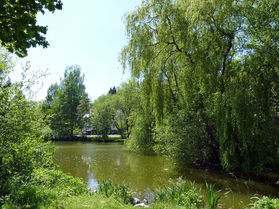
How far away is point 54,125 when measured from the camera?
36344 millimetres

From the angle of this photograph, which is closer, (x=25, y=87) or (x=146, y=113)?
(x=25, y=87)

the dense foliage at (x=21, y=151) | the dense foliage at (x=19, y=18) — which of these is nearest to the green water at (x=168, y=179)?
the dense foliage at (x=21, y=151)

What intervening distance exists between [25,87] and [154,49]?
6854 millimetres

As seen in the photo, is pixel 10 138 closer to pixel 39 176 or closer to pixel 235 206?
pixel 39 176

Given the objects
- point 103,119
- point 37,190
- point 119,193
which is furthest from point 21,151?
point 103,119

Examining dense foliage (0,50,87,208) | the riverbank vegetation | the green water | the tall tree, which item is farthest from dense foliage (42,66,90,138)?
dense foliage (0,50,87,208)

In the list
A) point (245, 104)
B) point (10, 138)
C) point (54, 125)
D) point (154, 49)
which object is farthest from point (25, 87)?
A: point (54, 125)

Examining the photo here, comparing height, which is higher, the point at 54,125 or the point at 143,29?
the point at 143,29

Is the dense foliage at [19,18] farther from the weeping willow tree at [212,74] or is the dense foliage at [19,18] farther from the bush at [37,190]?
the weeping willow tree at [212,74]

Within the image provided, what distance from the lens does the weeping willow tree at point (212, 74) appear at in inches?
303

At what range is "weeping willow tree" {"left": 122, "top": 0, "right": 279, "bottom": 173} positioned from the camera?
7699 mm

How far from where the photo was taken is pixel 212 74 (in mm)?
9133

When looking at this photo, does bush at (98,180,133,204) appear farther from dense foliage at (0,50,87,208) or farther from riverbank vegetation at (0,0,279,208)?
dense foliage at (0,50,87,208)

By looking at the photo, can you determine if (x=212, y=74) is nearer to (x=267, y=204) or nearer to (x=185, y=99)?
(x=185, y=99)
